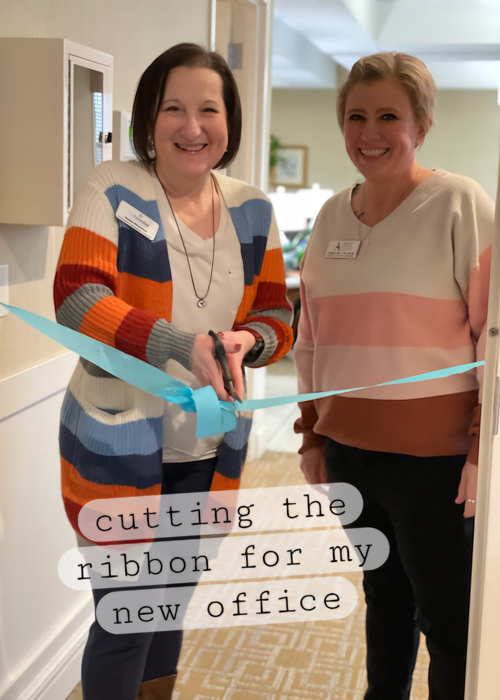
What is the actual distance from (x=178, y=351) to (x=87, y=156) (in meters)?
0.41

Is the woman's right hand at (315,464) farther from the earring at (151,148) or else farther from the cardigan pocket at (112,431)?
the earring at (151,148)

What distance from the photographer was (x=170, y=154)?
941mm

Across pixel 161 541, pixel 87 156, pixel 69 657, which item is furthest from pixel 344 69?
pixel 69 657

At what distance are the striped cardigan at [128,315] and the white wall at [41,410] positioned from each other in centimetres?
21

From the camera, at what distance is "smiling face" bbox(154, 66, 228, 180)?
921 mm

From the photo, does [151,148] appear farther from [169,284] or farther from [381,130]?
[381,130]

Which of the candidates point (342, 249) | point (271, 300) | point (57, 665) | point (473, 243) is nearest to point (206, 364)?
point (271, 300)

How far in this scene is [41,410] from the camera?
1.36m

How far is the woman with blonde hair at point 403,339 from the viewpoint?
40.1 inches

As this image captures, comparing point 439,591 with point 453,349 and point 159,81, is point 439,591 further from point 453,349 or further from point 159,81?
point 159,81

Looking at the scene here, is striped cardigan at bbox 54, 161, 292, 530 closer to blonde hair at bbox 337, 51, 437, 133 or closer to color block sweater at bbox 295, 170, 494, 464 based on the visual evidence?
color block sweater at bbox 295, 170, 494, 464

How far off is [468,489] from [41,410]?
788 mm

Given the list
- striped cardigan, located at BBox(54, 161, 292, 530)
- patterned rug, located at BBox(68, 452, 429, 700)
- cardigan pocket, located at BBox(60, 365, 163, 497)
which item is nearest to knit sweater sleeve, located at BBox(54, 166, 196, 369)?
striped cardigan, located at BBox(54, 161, 292, 530)

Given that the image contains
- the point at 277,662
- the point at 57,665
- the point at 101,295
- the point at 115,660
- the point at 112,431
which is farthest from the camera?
the point at 277,662
